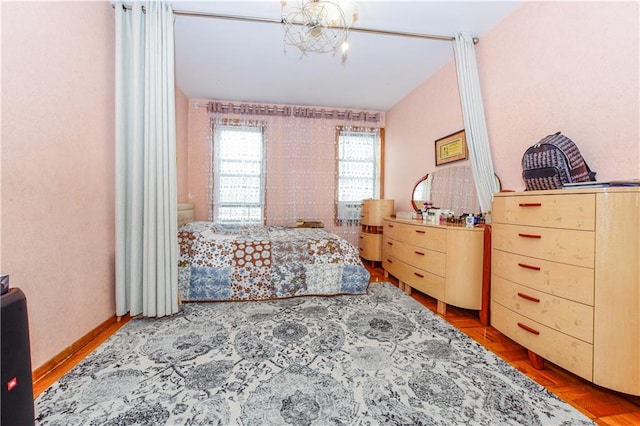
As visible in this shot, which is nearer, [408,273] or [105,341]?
[105,341]

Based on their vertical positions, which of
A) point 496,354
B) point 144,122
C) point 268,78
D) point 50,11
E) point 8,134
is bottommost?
point 496,354

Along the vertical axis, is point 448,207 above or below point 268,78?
below

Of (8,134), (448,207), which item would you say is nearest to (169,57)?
(8,134)

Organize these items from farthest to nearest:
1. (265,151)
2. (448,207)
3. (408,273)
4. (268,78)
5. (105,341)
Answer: (265,151), (268,78), (448,207), (408,273), (105,341)

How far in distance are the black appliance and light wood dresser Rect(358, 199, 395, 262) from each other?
363 cm

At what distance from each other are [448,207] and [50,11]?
366cm

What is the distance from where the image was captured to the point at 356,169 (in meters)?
4.84

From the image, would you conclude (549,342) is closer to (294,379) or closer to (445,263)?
(445,263)

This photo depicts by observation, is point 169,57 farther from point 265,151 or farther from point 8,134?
point 265,151

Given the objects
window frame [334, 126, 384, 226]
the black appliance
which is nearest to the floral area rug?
the black appliance

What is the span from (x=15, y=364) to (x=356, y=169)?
445 centimetres

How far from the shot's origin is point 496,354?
5.91 ft

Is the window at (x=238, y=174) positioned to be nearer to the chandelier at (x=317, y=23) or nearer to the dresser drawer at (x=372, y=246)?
the dresser drawer at (x=372, y=246)

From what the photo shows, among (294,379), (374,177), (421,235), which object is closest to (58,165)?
(294,379)
